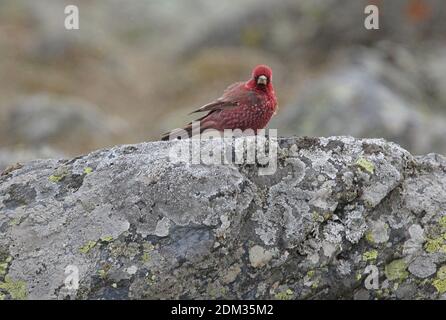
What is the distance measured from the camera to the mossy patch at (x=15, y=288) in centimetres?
677

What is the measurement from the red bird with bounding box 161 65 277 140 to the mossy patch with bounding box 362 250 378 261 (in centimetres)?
248

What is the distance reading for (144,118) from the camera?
79.6 ft

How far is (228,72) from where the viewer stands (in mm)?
26531

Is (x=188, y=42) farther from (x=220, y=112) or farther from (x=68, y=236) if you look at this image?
(x=68, y=236)

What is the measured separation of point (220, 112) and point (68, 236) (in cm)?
279

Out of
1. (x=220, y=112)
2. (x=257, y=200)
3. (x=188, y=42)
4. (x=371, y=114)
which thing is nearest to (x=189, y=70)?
(x=188, y=42)

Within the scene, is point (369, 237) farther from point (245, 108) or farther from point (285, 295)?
point (245, 108)

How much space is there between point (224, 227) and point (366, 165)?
5.80 feet

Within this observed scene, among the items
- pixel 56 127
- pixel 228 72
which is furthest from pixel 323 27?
pixel 56 127

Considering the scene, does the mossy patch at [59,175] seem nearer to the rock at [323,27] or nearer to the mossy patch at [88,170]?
the mossy patch at [88,170]

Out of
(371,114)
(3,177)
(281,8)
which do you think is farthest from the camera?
(281,8)

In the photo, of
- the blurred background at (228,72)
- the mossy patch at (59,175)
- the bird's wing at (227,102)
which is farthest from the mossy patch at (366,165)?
the blurred background at (228,72)

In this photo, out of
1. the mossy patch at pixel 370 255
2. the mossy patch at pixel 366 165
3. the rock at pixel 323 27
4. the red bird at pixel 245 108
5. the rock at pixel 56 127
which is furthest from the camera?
the rock at pixel 323 27

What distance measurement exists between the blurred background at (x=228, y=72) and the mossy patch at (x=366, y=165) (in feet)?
25.6
